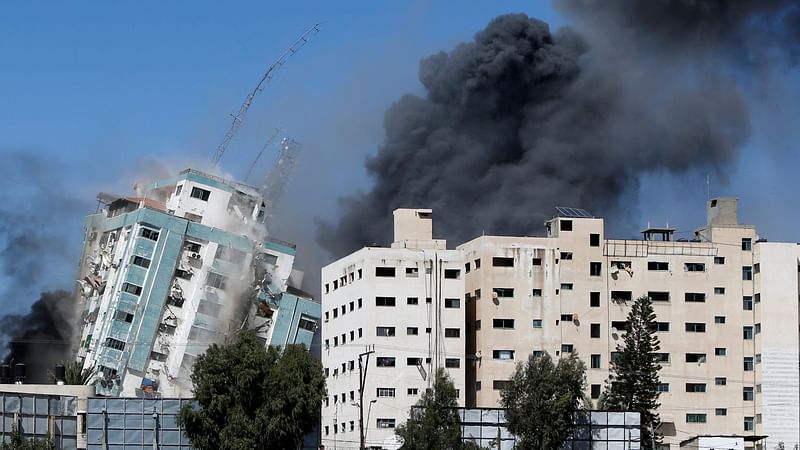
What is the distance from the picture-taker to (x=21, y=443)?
82.1 metres

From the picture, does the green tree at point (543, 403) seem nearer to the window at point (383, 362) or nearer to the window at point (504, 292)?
the window at point (383, 362)

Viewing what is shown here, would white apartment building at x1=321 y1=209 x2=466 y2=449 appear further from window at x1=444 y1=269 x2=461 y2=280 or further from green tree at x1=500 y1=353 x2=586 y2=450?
green tree at x1=500 y1=353 x2=586 y2=450

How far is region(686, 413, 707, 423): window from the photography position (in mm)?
122625

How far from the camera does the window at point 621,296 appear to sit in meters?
124

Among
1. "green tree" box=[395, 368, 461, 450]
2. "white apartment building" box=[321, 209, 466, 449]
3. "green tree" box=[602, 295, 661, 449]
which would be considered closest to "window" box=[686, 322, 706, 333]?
"green tree" box=[602, 295, 661, 449]

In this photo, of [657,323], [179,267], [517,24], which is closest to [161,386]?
[179,267]

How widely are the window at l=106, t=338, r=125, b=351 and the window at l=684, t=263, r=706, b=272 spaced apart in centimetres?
4449

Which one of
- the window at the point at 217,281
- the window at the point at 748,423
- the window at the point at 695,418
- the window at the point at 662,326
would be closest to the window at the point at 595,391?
the window at the point at 662,326

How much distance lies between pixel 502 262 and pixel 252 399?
34.9 meters

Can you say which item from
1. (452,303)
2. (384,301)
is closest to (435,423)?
(452,303)

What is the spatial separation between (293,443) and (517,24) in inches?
2968

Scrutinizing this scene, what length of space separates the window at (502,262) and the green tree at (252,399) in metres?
30.2

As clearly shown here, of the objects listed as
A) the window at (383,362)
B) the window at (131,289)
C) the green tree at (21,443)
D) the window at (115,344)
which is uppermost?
the window at (131,289)

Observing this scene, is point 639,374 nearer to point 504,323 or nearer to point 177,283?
point 504,323
